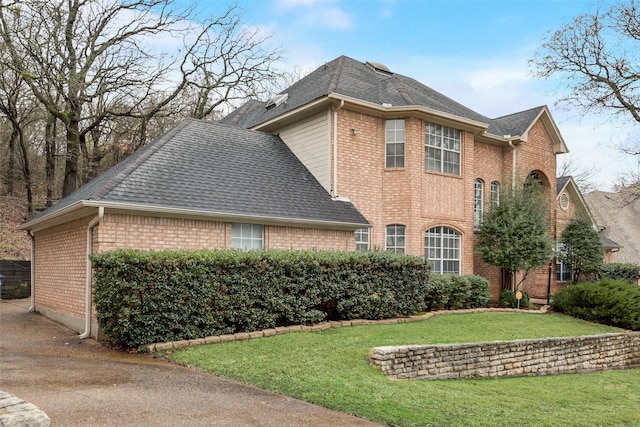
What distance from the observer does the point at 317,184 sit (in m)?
15.6

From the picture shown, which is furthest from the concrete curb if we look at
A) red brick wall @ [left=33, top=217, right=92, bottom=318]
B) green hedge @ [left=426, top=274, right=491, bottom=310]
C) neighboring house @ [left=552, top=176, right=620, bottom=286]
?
neighboring house @ [left=552, top=176, right=620, bottom=286]

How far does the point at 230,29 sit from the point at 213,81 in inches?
122

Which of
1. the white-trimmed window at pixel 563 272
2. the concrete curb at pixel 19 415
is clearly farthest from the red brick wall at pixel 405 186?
the concrete curb at pixel 19 415

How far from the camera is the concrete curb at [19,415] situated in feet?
10.5

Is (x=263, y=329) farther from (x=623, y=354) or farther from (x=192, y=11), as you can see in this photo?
(x=192, y=11)

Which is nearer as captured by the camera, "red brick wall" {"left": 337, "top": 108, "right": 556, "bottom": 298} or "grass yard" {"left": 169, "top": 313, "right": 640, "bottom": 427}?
"grass yard" {"left": 169, "top": 313, "right": 640, "bottom": 427}

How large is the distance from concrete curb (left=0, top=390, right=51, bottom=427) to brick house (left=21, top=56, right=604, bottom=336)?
22.9 ft

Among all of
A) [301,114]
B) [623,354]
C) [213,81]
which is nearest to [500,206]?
[623,354]

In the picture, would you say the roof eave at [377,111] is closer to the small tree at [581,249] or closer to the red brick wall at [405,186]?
the red brick wall at [405,186]

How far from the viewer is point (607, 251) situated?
93.5 feet

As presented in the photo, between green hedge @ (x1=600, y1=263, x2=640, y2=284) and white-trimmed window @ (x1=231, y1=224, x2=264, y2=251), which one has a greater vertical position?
white-trimmed window @ (x1=231, y1=224, x2=264, y2=251)

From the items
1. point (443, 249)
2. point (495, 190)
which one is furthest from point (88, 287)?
point (495, 190)

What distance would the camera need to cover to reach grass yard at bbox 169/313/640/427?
5.84 meters

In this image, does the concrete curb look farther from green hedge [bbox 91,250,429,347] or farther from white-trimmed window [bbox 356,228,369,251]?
white-trimmed window [bbox 356,228,369,251]
